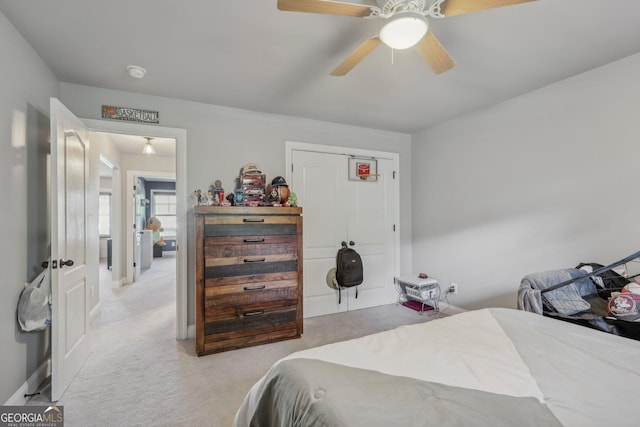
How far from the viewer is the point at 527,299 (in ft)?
6.08

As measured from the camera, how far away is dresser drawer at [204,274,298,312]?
101 inches

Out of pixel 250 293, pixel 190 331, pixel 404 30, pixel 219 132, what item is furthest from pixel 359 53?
pixel 190 331

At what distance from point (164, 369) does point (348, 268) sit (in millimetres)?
2053

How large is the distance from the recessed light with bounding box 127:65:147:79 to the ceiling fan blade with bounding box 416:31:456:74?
209 cm

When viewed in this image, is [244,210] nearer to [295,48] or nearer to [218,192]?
[218,192]

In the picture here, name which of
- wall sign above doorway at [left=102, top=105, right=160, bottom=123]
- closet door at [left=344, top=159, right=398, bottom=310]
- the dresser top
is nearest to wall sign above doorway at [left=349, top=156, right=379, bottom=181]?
closet door at [left=344, top=159, right=398, bottom=310]

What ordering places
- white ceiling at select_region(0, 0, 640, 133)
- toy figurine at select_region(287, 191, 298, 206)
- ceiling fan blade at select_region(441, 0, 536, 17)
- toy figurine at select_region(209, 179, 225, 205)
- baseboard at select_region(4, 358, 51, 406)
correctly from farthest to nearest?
toy figurine at select_region(287, 191, 298, 206)
toy figurine at select_region(209, 179, 225, 205)
baseboard at select_region(4, 358, 51, 406)
white ceiling at select_region(0, 0, 640, 133)
ceiling fan blade at select_region(441, 0, 536, 17)

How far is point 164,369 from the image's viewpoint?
7.72 ft

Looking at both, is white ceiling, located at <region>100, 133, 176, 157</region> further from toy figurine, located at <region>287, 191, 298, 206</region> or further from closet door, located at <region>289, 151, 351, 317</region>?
toy figurine, located at <region>287, 191, 298, 206</region>

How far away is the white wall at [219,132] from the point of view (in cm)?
268

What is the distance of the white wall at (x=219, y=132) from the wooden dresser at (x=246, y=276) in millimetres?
524

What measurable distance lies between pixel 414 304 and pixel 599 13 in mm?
3256

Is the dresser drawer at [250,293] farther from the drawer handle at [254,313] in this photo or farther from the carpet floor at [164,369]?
the carpet floor at [164,369]

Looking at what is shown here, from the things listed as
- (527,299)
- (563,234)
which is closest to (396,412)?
(527,299)
